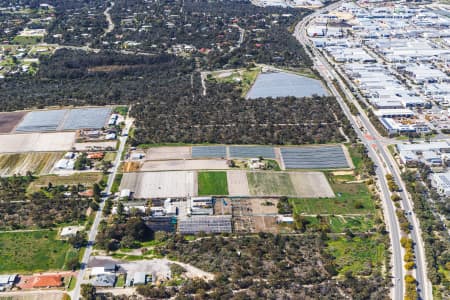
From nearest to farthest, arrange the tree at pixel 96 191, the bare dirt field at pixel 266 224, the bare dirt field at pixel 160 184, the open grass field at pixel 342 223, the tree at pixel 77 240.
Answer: the tree at pixel 77 240 < the bare dirt field at pixel 266 224 < the open grass field at pixel 342 223 < the tree at pixel 96 191 < the bare dirt field at pixel 160 184

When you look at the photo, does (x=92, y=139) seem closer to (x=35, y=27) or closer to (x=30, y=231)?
(x=30, y=231)

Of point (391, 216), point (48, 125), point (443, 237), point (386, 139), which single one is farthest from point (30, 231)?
point (386, 139)

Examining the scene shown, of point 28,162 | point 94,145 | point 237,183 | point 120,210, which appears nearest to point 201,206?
point 237,183

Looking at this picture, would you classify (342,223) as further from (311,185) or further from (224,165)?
(224,165)

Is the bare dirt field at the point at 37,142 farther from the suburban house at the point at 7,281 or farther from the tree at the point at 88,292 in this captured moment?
the tree at the point at 88,292

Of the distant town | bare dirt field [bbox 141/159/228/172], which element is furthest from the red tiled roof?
bare dirt field [bbox 141/159/228/172]

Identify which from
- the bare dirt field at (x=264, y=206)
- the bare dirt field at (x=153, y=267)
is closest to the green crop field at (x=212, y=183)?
the bare dirt field at (x=264, y=206)
